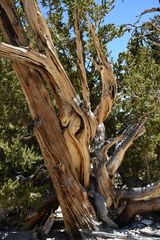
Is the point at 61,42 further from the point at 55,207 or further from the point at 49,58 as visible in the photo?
the point at 55,207

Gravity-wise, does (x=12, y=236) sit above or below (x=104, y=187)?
below

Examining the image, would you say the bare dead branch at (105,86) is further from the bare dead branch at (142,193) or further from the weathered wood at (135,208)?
the weathered wood at (135,208)

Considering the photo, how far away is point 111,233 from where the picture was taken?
16.8 ft

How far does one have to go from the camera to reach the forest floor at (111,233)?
5.08 m

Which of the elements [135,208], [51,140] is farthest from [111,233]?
[51,140]

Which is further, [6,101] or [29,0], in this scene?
[6,101]

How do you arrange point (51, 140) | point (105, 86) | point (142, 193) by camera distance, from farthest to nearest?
point (142, 193), point (105, 86), point (51, 140)

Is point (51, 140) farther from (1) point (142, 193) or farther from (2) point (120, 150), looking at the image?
(1) point (142, 193)

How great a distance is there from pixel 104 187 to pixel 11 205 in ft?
5.17

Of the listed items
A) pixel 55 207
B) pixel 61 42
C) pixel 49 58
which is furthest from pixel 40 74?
pixel 55 207

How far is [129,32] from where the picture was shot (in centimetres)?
562

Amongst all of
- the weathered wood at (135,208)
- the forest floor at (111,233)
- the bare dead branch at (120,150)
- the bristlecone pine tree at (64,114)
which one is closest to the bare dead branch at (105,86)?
the bristlecone pine tree at (64,114)

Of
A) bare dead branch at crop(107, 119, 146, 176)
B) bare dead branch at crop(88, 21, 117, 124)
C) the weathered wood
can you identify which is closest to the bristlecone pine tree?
bare dead branch at crop(88, 21, 117, 124)

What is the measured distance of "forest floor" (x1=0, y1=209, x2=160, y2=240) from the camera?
508 cm
